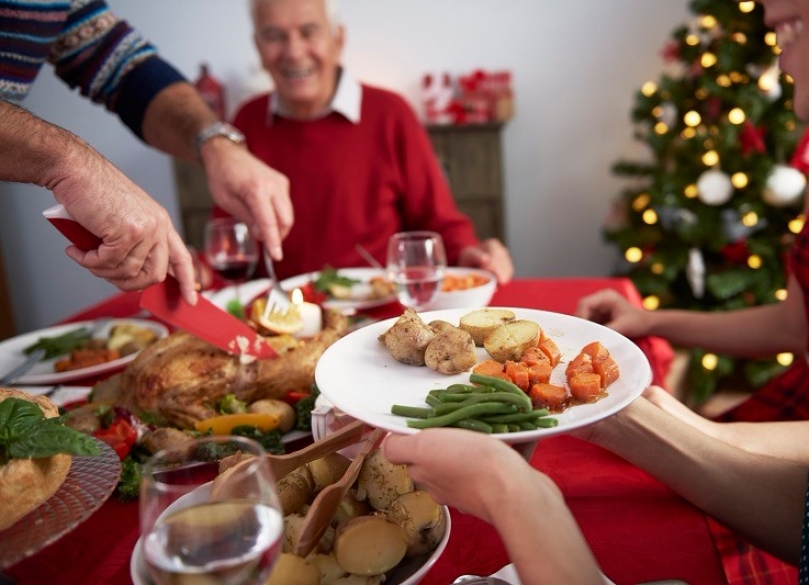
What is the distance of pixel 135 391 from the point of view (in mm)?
1248

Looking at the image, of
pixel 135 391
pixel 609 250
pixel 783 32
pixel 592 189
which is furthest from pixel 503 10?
pixel 135 391

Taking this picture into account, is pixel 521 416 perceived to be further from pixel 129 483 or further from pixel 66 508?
pixel 129 483

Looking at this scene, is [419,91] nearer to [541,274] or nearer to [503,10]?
[503,10]

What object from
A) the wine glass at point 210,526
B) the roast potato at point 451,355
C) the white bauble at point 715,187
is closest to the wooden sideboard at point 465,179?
the white bauble at point 715,187

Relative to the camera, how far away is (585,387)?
33.1 inches

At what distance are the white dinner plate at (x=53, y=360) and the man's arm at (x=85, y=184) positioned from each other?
0.43m

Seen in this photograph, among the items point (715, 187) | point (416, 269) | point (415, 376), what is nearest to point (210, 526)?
point (415, 376)

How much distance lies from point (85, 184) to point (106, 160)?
0.08 meters

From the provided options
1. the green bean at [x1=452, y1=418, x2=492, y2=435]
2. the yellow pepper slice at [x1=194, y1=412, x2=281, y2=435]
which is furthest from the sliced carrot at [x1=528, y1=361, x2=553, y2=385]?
the yellow pepper slice at [x1=194, y1=412, x2=281, y2=435]

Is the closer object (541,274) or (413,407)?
(413,407)

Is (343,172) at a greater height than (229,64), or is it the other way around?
(229,64)

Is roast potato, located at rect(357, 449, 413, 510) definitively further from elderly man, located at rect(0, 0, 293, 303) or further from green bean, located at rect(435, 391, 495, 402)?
elderly man, located at rect(0, 0, 293, 303)

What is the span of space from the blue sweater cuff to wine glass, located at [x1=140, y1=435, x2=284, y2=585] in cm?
150

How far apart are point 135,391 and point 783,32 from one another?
1318 mm
